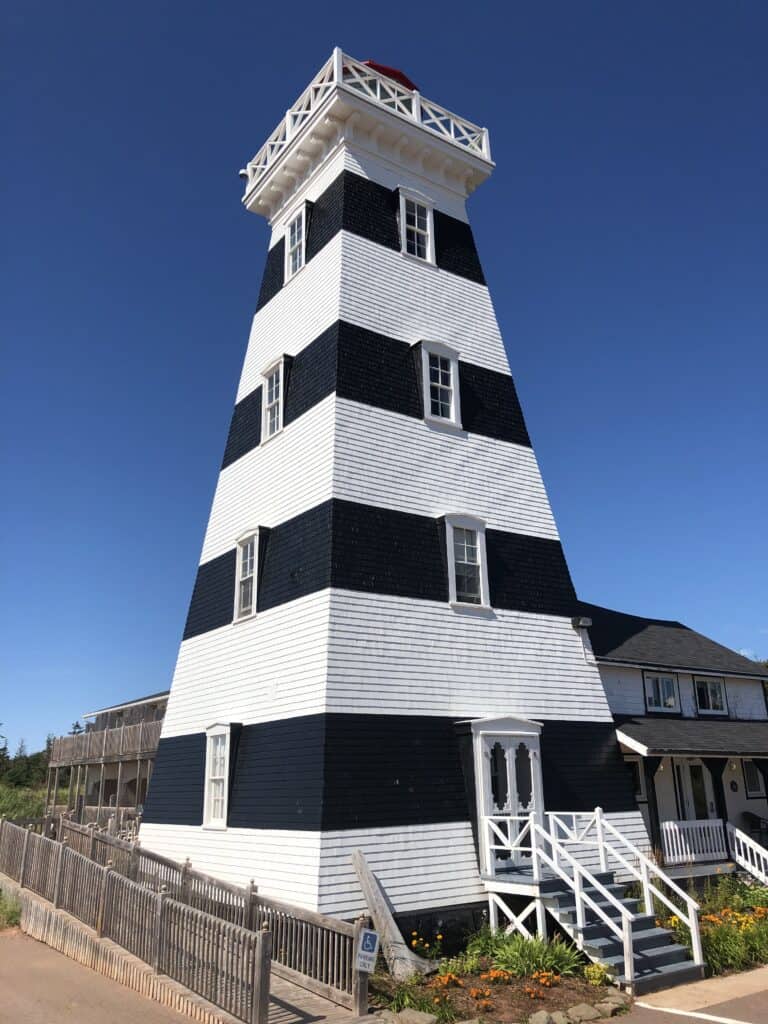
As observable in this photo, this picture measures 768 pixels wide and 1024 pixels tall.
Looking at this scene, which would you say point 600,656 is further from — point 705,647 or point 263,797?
point 263,797

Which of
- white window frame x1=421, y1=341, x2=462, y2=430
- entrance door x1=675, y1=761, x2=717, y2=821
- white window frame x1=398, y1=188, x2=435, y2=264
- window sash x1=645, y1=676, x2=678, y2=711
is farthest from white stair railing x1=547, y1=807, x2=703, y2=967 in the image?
white window frame x1=398, y1=188, x2=435, y2=264

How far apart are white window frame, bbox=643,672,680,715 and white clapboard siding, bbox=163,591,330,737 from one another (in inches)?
410

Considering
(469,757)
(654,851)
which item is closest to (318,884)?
(469,757)

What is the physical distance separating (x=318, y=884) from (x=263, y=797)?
243cm

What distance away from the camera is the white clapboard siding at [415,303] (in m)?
16.9

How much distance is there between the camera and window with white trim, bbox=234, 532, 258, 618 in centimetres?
1618

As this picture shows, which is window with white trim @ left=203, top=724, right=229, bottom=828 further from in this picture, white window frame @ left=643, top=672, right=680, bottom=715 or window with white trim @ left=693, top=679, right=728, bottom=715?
window with white trim @ left=693, top=679, right=728, bottom=715

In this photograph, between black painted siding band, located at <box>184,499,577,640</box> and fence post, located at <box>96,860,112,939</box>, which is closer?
fence post, located at <box>96,860,112,939</box>

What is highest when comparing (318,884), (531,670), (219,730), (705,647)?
(705,647)

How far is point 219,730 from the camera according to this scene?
15531mm

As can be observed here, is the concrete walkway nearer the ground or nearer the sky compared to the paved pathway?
nearer the ground

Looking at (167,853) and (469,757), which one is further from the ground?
(469,757)

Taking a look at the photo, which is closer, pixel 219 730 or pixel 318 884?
pixel 318 884

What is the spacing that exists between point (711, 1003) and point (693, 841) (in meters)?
7.69
